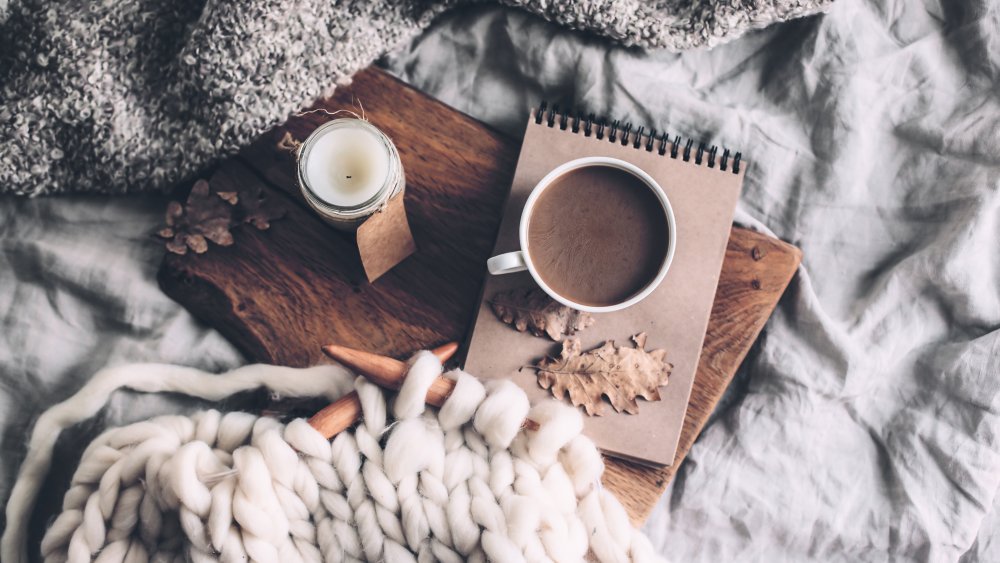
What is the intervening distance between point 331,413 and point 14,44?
571 millimetres

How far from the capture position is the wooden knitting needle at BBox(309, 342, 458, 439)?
69 cm

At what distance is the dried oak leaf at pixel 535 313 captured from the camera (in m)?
0.79

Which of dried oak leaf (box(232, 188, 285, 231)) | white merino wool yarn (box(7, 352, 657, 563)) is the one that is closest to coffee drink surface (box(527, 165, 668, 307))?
white merino wool yarn (box(7, 352, 657, 563))

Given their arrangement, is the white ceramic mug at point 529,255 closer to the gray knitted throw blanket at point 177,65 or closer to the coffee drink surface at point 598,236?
the coffee drink surface at point 598,236

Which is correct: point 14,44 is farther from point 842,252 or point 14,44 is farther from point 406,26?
point 842,252

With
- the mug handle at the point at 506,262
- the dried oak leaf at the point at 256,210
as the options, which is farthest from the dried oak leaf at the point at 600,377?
the dried oak leaf at the point at 256,210

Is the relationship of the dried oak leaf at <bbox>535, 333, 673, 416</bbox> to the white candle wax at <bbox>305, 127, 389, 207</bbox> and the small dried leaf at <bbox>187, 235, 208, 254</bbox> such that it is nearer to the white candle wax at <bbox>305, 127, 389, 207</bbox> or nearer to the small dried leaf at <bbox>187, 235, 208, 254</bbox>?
the white candle wax at <bbox>305, 127, 389, 207</bbox>

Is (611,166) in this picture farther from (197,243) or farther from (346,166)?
(197,243)

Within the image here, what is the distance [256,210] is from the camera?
0.82 meters

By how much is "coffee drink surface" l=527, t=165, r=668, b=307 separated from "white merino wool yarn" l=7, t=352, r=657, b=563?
0.42ft

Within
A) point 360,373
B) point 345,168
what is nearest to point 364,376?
point 360,373

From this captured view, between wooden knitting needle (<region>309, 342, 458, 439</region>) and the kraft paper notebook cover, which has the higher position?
the kraft paper notebook cover

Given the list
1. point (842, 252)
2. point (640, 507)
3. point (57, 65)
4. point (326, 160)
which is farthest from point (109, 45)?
point (842, 252)

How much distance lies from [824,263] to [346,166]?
0.59 metres
